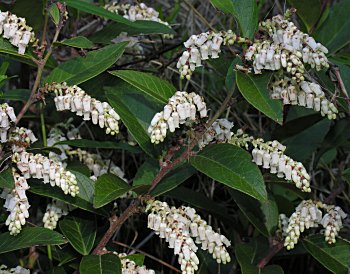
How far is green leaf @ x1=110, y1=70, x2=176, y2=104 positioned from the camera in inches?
88.1

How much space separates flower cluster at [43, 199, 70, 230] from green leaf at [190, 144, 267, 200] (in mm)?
562

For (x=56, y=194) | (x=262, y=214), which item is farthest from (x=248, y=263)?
(x=56, y=194)

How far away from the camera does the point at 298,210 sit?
7.94 feet

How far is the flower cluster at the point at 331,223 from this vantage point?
7.88 feet

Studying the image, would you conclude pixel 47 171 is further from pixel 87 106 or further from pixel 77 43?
pixel 77 43

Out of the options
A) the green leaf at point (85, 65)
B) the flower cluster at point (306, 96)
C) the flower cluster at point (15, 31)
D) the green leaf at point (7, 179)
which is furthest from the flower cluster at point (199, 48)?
the green leaf at point (7, 179)

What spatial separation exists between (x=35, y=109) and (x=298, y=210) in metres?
1.57

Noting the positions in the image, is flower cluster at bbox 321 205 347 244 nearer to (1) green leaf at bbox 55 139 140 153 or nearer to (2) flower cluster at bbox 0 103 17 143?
(1) green leaf at bbox 55 139 140 153

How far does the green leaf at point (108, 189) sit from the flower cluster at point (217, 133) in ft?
0.99

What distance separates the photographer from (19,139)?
235cm

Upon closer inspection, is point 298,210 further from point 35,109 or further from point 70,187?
point 35,109

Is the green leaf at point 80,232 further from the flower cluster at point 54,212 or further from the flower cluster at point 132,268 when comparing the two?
the flower cluster at point 132,268

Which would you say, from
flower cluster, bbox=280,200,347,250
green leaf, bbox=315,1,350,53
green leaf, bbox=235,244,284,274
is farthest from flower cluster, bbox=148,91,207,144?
green leaf, bbox=315,1,350,53

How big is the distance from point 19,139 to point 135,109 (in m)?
0.45
